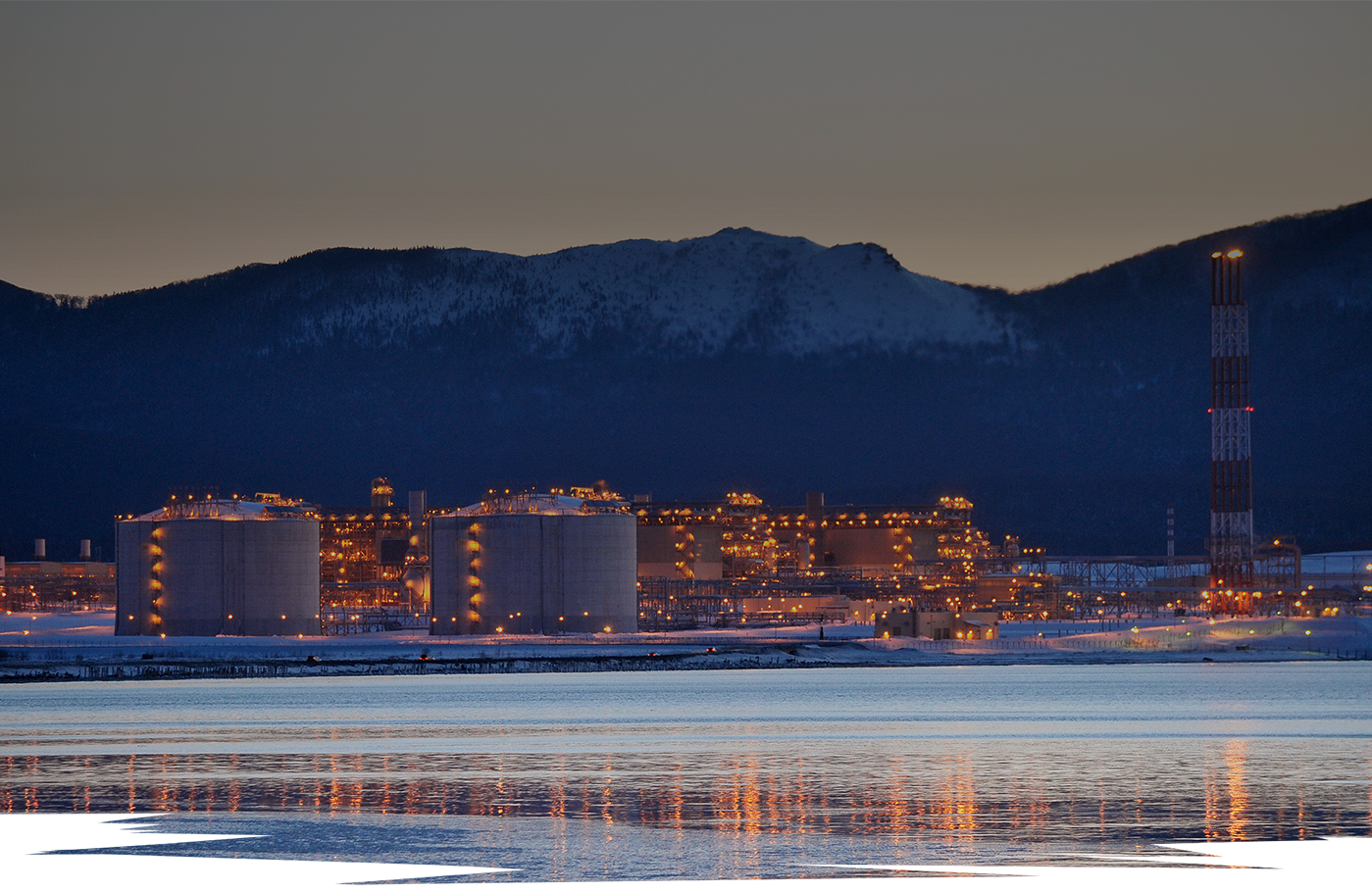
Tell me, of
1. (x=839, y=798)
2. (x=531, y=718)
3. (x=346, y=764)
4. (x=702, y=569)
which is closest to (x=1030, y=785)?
(x=839, y=798)

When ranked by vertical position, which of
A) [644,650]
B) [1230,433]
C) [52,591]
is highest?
[1230,433]

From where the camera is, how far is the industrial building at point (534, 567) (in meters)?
126

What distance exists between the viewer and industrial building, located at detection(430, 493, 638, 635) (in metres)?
126

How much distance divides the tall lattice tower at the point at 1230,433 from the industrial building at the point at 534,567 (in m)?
47.2

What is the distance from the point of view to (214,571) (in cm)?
13062

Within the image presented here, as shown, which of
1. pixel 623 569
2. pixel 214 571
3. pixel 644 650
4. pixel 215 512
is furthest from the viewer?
pixel 215 512

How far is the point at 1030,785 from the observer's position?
41.8m

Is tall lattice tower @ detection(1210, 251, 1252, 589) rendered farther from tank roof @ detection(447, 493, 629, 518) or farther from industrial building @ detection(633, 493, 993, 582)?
tank roof @ detection(447, 493, 629, 518)

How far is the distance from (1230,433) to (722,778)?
356ft

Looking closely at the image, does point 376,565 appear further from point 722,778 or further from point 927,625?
point 722,778


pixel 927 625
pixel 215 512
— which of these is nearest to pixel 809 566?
pixel 927 625

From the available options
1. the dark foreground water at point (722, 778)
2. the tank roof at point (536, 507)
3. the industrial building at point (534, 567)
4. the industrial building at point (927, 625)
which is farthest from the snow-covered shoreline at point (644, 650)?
the dark foreground water at point (722, 778)

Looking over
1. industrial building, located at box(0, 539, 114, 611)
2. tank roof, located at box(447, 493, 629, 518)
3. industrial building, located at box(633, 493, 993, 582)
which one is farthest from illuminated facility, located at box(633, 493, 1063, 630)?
industrial building, located at box(0, 539, 114, 611)

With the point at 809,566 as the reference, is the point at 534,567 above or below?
above
